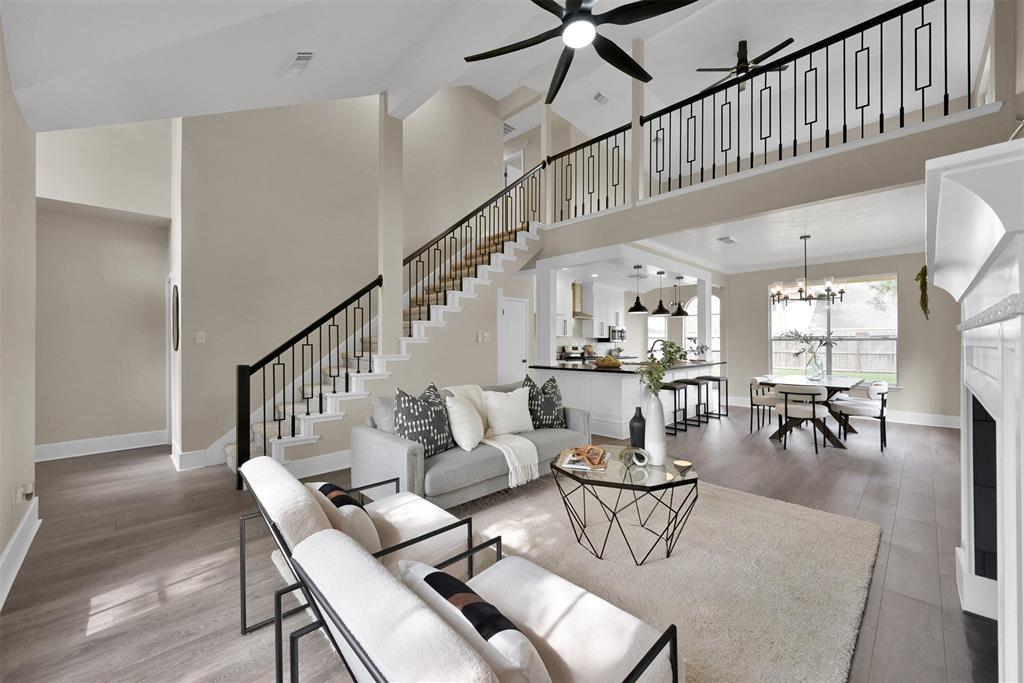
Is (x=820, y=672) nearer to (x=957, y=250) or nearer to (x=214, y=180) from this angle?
(x=957, y=250)

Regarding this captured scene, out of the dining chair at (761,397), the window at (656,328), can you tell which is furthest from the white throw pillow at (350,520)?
the window at (656,328)

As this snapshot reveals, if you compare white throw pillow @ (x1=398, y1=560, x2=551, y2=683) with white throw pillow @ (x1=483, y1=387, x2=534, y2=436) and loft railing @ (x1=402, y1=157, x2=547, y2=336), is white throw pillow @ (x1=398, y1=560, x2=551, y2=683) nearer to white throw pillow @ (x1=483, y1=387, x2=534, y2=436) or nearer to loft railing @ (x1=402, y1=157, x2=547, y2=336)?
white throw pillow @ (x1=483, y1=387, x2=534, y2=436)

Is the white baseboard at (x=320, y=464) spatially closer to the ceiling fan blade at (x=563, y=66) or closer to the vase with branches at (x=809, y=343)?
the ceiling fan blade at (x=563, y=66)

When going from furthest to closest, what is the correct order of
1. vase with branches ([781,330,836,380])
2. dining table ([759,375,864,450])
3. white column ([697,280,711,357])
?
vase with branches ([781,330,836,380])
white column ([697,280,711,357])
dining table ([759,375,864,450])

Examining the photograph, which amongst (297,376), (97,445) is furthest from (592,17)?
(97,445)

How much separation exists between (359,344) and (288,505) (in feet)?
16.0

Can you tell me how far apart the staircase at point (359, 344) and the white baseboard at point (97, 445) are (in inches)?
59.1

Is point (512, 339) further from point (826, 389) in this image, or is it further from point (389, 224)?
point (826, 389)

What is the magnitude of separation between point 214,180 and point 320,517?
4.90 m

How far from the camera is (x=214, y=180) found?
4.82 meters

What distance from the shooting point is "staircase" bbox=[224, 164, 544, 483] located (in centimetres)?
430

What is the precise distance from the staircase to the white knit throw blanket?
193 centimetres

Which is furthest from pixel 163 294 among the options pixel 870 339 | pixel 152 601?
pixel 870 339

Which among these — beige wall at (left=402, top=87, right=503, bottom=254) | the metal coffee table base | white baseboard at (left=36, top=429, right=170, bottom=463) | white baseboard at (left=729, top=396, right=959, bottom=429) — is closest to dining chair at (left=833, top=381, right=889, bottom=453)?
white baseboard at (left=729, top=396, right=959, bottom=429)
